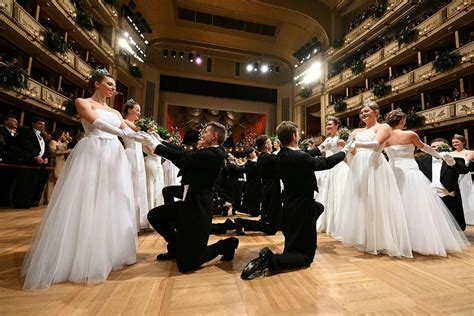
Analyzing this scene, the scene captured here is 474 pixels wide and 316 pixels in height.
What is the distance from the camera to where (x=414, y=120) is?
1013cm

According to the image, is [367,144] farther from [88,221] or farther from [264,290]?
[88,221]

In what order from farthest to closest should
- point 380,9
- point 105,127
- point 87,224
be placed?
1. point 380,9
2. point 105,127
3. point 87,224

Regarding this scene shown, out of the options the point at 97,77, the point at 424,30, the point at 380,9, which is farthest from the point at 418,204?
the point at 380,9

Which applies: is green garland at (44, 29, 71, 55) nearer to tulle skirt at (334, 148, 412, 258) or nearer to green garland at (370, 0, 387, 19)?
tulle skirt at (334, 148, 412, 258)

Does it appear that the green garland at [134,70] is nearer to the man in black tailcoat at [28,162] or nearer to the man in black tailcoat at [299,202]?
the man in black tailcoat at [28,162]

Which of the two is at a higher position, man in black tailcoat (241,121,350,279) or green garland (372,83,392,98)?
green garland (372,83,392,98)

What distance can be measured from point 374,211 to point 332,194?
41.5 inches

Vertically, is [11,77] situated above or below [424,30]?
below

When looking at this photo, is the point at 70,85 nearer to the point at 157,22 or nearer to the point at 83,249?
the point at 157,22

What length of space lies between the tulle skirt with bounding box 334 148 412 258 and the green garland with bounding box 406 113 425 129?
9.19m

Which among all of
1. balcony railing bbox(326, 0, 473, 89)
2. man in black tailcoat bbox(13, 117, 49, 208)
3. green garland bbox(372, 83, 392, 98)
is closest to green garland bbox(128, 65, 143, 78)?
man in black tailcoat bbox(13, 117, 49, 208)

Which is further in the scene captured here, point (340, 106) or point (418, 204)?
point (340, 106)

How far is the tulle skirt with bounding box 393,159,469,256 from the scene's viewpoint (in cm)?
260

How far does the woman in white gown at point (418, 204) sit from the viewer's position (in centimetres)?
262
